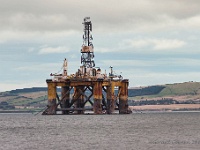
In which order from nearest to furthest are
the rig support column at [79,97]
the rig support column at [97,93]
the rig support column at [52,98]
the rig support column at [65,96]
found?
the rig support column at [97,93] → the rig support column at [52,98] → the rig support column at [79,97] → the rig support column at [65,96]

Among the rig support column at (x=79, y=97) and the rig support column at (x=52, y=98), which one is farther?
the rig support column at (x=79, y=97)

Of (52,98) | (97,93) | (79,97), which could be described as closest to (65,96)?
(79,97)

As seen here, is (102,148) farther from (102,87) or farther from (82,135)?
(102,87)

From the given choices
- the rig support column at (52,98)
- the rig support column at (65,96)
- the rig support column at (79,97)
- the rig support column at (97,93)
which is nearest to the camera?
the rig support column at (97,93)

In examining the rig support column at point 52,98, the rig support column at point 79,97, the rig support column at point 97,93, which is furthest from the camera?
the rig support column at point 79,97

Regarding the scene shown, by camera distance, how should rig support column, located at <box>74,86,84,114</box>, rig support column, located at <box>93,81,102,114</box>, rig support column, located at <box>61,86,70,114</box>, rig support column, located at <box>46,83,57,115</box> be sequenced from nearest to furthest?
rig support column, located at <box>93,81,102,114</box> < rig support column, located at <box>46,83,57,115</box> < rig support column, located at <box>74,86,84,114</box> < rig support column, located at <box>61,86,70,114</box>

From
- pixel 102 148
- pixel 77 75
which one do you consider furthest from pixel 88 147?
pixel 77 75

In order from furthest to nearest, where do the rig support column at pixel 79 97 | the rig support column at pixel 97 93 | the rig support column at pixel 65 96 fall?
the rig support column at pixel 65 96
the rig support column at pixel 79 97
the rig support column at pixel 97 93

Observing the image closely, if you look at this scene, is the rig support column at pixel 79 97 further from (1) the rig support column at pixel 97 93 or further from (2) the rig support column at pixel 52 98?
(2) the rig support column at pixel 52 98

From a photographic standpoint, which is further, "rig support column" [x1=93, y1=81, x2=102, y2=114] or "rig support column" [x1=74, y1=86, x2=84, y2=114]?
"rig support column" [x1=74, y1=86, x2=84, y2=114]

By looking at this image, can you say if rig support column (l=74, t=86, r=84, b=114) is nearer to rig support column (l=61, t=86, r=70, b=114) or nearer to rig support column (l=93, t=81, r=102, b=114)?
rig support column (l=61, t=86, r=70, b=114)

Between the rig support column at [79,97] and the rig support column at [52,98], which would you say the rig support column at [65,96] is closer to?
the rig support column at [79,97]

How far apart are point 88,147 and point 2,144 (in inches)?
550

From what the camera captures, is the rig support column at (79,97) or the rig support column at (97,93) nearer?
the rig support column at (97,93)
